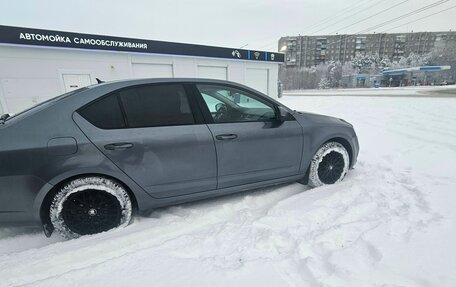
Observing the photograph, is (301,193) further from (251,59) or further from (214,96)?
(251,59)

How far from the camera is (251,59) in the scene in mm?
17922

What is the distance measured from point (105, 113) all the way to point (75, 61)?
40.0 feet

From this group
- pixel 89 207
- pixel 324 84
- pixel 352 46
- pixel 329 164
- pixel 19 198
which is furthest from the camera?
pixel 352 46

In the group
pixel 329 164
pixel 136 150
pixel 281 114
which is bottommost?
pixel 329 164

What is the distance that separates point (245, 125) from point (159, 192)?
3.70 feet

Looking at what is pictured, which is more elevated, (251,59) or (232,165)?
(251,59)

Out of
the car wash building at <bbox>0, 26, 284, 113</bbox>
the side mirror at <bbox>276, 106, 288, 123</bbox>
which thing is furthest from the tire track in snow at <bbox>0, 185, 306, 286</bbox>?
the car wash building at <bbox>0, 26, 284, 113</bbox>

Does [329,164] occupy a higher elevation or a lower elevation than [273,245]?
higher

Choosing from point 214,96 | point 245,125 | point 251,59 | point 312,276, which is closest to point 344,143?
point 245,125

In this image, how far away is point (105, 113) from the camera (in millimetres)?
2166

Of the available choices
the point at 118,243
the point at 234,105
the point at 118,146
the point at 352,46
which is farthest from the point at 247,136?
the point at 352,46

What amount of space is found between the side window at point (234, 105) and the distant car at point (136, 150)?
0.04ft

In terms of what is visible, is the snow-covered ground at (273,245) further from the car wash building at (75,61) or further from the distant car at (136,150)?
the car wash building at (75,61)

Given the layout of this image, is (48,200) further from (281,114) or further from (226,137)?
(281,114)
